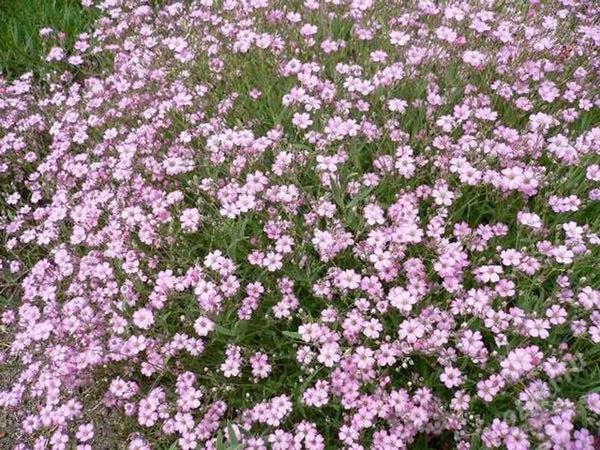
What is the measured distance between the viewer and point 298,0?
5223mm

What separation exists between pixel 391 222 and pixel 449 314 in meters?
0.72

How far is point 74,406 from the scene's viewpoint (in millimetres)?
3365

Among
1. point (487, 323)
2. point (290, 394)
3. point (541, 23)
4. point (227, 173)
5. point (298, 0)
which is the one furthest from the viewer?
point (298, 0)

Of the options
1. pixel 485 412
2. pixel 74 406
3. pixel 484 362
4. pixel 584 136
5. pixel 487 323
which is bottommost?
pixel 74 406

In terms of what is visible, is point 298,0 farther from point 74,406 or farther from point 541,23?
point 74,406

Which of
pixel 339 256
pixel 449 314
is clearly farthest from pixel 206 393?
pixel 449 314

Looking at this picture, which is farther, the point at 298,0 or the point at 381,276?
the point at 298,0

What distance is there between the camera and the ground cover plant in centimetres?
301

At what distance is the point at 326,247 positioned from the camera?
327cm

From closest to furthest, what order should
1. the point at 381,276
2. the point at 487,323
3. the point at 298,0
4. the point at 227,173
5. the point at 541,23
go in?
the point at 487,323
the point at 381,276
the point at 227,173
the point at 541,23
the point at 298,0

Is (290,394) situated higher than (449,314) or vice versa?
(449,314)

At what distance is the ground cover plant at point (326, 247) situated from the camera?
118 inches

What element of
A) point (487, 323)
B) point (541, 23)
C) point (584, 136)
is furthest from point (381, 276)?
point (541, 23)

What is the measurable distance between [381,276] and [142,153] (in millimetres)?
2048
